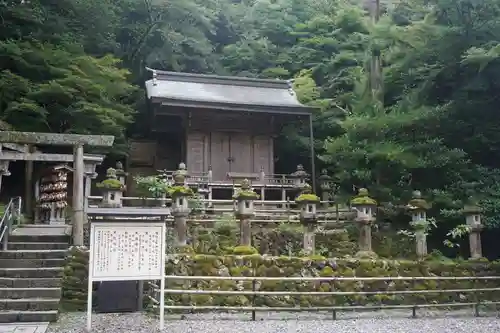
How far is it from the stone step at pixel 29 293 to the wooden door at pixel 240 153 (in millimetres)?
9873

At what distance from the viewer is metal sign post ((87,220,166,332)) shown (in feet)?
22.4

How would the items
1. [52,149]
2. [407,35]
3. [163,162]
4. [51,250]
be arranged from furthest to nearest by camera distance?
[163,162]
[52,149]
[407,35]
[51,250]

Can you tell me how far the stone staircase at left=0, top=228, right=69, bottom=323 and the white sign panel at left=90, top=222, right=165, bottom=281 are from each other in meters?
1.50

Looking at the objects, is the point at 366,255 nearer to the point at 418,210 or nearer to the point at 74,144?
the point at 418,210

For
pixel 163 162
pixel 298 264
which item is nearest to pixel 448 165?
pixel 298 264

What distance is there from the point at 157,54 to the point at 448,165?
14423 millimetres

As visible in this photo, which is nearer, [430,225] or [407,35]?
[430,225]

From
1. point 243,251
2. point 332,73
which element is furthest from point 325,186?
point 243,251

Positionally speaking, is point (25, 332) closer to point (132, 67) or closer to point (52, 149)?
point (52, 149)

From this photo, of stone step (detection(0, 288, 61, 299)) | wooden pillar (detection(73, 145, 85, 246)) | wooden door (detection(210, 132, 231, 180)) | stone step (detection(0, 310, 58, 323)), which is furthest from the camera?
wooden door (detection(210, 132, 231, 180))

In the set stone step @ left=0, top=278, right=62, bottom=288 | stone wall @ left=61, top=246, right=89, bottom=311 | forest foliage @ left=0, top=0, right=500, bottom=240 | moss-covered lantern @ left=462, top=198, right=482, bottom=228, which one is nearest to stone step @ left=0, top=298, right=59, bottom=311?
stone step @ left=0, top=278, right=62, bottom=288

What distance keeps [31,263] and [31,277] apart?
498 mm

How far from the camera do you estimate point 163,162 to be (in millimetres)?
20719

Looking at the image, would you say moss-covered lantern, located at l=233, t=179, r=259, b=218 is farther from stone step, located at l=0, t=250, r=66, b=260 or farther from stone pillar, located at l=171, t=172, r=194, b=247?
stone step, located at l=0, t=250, r=66, b=260
